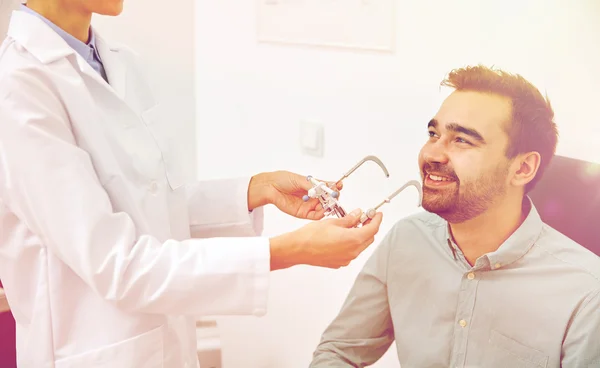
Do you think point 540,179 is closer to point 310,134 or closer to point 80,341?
point 310,134

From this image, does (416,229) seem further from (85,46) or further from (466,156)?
(85,46)

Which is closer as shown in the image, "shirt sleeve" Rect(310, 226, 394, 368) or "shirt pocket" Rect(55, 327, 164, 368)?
"shirt pocket" Rect(55, 327, 164, 368)

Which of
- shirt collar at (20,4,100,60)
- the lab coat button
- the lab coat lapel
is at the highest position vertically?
shirt collar at (20,4,100,60)

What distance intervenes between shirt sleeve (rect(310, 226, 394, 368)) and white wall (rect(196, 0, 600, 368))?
25mm

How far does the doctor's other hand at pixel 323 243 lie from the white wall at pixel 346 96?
0.18 metres

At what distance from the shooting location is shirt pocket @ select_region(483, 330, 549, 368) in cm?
95

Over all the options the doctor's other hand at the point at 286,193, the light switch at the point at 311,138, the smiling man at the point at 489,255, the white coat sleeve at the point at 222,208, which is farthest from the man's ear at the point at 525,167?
the white coat sleeve at the point at 222,208

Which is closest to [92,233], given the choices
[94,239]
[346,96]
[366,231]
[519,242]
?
[94,239]

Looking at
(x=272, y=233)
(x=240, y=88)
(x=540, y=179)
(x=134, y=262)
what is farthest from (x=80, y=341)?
(x=540, y=179)

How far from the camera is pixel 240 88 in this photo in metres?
1.46

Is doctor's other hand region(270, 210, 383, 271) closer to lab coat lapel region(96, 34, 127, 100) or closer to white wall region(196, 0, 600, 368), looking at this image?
white wall region(196, 0, 600, 368)

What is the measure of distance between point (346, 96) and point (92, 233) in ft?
1.71

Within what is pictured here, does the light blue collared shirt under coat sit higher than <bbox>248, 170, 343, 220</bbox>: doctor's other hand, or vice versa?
<bbox>248, 170, 343, 220</bbox>: doctor's other hand

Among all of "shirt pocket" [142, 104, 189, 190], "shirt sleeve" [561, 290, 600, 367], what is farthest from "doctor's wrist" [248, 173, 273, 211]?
"shirt sleeve" [561, 290, 600, 367]
